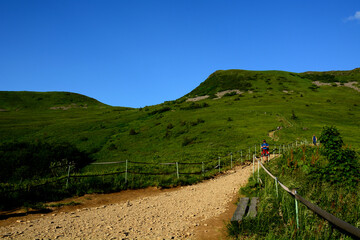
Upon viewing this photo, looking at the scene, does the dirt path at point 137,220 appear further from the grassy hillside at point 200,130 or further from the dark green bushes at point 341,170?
the grassy hillside at point 200,130

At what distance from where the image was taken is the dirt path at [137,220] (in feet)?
23.8

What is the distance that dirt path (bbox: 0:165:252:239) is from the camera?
726cm

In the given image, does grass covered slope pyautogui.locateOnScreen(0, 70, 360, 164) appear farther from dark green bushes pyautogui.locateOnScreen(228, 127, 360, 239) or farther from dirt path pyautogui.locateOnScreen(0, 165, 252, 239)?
dark green bushes pyautogui.locateOnScreen(228, 127, 360, 239)

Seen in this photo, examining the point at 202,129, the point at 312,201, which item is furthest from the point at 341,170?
the point at 202,129

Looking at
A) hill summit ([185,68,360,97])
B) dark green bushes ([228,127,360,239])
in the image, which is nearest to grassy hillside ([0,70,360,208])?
dark green bushes ([228,127,360,239])

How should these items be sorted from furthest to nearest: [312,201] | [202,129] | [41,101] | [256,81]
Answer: [41,101] → [256,81] → [202,129] → [312,201]

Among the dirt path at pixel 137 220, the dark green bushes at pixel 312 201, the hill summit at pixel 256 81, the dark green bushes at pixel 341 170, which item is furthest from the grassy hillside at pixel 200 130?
the hill summit at pixel 256 81

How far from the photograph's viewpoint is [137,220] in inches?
342

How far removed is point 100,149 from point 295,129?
39.4 meters

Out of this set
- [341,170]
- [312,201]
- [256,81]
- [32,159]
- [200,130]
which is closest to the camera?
[312,201]

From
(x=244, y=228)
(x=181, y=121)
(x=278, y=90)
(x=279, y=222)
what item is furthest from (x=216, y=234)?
(x=278, y=90)

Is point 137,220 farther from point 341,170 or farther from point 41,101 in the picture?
point 41,101

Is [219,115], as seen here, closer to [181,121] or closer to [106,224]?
[181,121]

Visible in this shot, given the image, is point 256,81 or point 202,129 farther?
point 256,81
